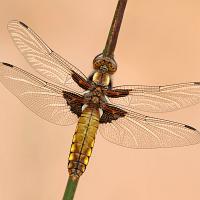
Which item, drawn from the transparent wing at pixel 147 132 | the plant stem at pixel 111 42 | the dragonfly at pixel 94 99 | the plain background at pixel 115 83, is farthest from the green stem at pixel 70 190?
the plain background at pixel 115 83

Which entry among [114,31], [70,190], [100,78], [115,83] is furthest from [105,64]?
[115,83]

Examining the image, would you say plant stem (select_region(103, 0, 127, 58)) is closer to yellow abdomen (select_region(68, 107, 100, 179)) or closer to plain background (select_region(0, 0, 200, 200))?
yellow abdomen (select_region(68, 107, 100, 179))

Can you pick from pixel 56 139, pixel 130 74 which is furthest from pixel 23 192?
pixel 130 74

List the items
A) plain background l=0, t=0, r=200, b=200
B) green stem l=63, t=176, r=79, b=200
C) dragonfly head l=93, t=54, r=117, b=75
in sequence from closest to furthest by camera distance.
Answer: green stem l=63, t=176, r=79, b=200 < dragonfly head l=93, t=54, r=117, b=75 < plain background l=0, t=0, r=200, b=200

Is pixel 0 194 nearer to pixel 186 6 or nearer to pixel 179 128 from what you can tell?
pixel 179 128

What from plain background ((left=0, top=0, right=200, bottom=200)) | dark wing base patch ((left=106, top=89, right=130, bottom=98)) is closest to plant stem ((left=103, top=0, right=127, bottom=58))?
dark wing base patch ((left=106, top=89, right=130, bottom=98))

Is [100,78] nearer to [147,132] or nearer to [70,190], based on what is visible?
[147,132]
